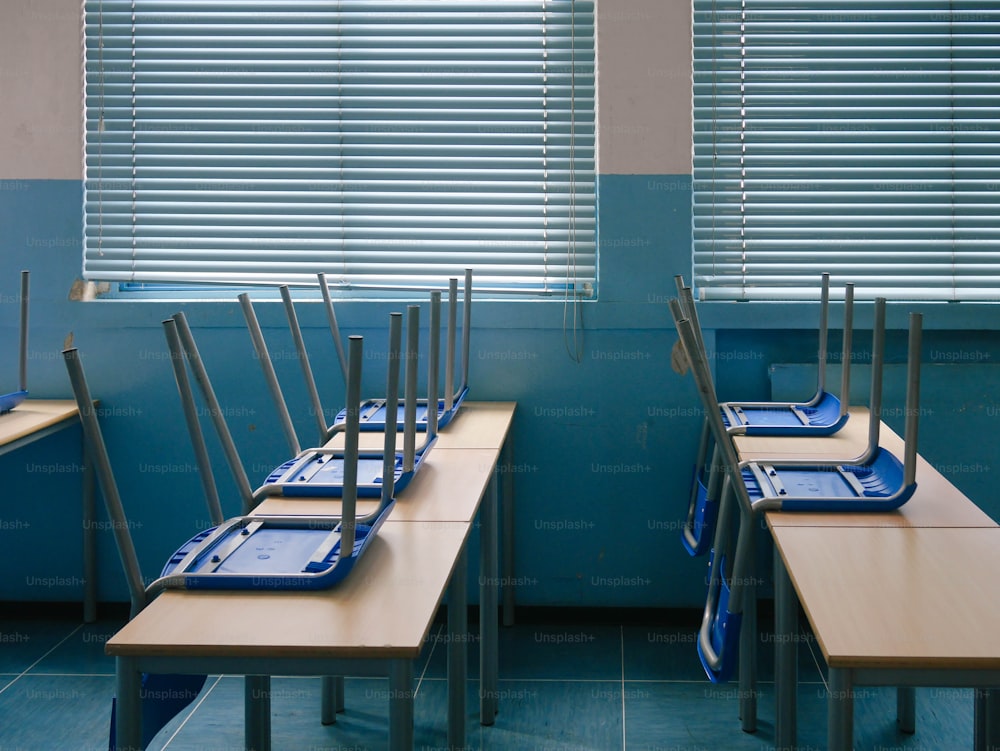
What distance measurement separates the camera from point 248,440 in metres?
3.62

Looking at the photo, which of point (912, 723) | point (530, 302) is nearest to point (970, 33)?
point (530, 302)

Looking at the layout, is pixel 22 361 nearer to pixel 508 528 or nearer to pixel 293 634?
pixel 508 528

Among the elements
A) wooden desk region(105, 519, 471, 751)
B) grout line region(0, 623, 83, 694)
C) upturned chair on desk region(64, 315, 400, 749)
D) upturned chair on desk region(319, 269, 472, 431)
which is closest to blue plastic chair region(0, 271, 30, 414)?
grout line region(0, 623, 83, 694)

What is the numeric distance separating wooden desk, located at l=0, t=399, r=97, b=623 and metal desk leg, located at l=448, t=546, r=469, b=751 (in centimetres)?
142

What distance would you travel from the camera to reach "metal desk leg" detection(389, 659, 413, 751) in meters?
1.56

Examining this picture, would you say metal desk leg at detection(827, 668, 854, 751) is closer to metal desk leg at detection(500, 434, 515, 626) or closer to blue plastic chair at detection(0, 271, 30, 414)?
metal desk leg at detection(500, 434, 515, 626)

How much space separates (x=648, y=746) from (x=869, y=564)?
106cm

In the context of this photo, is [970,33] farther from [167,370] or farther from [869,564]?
[167,370]

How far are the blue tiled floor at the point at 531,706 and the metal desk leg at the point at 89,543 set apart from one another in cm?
14

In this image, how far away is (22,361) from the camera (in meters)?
3.26

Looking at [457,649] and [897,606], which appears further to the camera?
[457,649]

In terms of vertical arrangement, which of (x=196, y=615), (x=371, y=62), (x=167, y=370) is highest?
(x=371, y=62)

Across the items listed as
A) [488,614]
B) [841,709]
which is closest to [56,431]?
[488,614]

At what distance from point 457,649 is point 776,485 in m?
0.82
